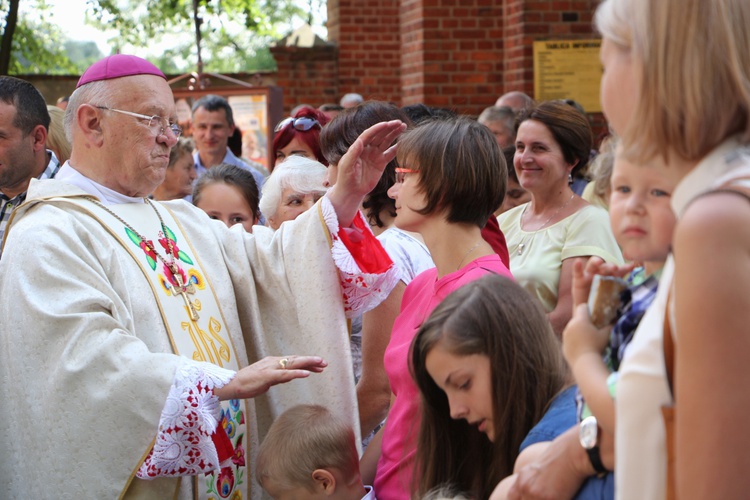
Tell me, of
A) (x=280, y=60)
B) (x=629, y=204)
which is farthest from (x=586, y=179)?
(x=280, y=60)

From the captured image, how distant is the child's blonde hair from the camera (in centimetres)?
286

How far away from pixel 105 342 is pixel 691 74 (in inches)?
83.1

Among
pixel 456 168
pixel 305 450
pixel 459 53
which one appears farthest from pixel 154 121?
pixel 459 53

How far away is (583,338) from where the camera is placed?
5.27 feet

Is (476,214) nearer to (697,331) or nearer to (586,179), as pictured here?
(697,331)

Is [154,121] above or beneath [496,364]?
above

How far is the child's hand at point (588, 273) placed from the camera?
1647 millimetres

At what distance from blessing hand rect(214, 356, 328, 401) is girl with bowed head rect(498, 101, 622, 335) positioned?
180 cm

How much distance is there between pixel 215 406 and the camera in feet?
9.80

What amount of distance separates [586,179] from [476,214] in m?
3.21

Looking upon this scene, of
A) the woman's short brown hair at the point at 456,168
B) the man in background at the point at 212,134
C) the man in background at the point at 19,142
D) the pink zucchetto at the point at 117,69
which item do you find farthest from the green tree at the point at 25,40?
the woman's short brown hair at the point at 456,168

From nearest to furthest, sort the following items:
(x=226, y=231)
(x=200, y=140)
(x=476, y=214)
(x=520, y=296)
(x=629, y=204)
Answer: (x=629, y=204) < (x=520, y=296) < (x=476, y=214) < (x=226, y=231) < (x=200, y=140)

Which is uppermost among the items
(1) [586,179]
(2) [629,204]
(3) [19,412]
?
(2) [629,204]

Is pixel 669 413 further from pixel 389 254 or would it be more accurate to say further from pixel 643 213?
pixel 389 254
